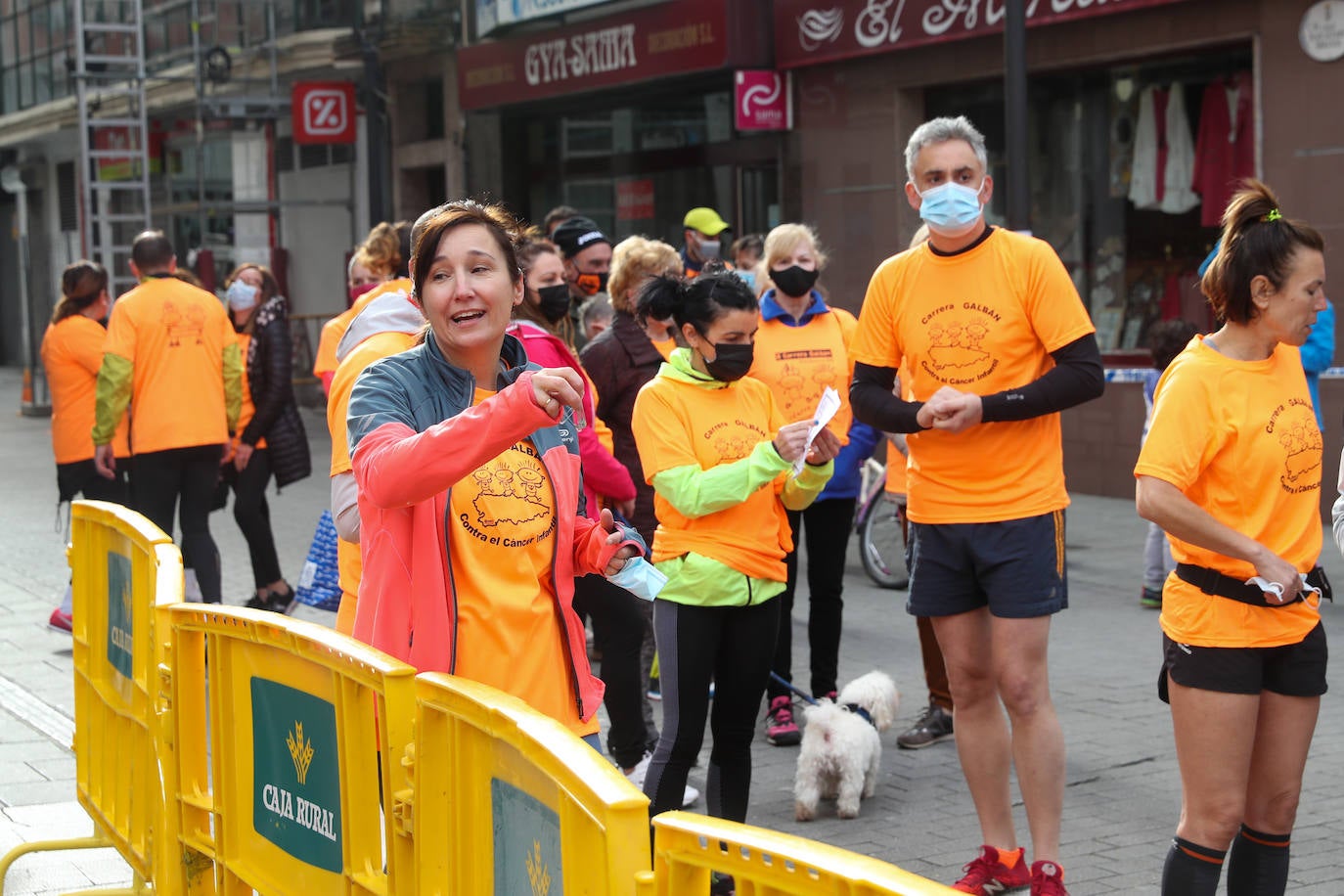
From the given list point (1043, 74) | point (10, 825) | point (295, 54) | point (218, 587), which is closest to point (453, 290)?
point (10, 825)

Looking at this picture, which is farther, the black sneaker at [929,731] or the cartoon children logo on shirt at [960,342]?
the black sneaker at [929,731]

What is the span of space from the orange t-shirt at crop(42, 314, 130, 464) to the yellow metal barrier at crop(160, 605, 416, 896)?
21.6ft

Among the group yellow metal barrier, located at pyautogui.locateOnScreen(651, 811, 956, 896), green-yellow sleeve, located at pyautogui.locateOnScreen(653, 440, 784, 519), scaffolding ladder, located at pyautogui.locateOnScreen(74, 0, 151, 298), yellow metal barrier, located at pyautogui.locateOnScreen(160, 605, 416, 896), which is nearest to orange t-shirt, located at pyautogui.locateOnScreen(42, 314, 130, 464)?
green-yellow sleeve, located at pyautogui.locateOnScreen(653, 440, 784, 519)

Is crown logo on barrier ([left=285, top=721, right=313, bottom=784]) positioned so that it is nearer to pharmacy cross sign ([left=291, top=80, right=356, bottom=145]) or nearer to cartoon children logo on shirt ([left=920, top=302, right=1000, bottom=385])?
cartoon children logo on shirt ([left=920, top=302, right=1000, bottom=385])

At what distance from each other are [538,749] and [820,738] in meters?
3.41

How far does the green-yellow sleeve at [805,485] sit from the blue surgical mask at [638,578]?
130 centimetres

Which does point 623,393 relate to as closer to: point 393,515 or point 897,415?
point 897,415

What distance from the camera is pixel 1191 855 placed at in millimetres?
3885

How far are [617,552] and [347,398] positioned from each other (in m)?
1.24

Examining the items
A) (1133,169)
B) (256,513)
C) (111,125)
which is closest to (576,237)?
(256,513)

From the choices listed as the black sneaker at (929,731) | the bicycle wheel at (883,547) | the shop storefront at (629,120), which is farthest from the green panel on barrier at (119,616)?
the shop storefront at (629,120)

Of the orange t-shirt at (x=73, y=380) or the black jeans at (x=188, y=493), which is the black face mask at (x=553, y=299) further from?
the orange t-shirt at (x=73, y=380)

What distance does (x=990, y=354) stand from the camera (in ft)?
15.7

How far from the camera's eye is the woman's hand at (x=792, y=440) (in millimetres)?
4625
